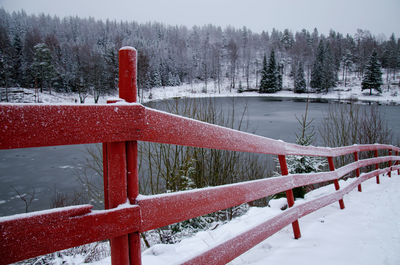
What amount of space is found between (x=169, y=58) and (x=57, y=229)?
85.2m

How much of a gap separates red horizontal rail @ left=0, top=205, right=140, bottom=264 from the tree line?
1328 cm

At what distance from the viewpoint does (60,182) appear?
972 centimetres

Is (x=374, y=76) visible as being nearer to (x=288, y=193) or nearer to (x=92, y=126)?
(x=288, y=193)

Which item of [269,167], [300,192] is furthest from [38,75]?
[300,192]

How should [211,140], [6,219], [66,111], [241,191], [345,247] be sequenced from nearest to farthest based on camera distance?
[6,219] < [66,111] < [211,140] < [241,191] < [345,247]

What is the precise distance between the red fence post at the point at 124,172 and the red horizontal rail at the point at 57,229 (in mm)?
60

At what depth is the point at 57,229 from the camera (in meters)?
0.73

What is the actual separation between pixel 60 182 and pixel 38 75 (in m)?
37.9

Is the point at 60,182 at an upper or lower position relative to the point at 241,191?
lower

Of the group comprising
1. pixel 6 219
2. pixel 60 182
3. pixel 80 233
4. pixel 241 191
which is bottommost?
pixel 60 182

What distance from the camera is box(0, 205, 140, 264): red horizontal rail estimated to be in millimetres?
652

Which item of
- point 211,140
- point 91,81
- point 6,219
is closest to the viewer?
point 6,219

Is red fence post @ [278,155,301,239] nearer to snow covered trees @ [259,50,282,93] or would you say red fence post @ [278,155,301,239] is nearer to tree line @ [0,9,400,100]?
tree line @ [0,9,400,100]

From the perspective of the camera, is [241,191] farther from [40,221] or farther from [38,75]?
[38,75]
